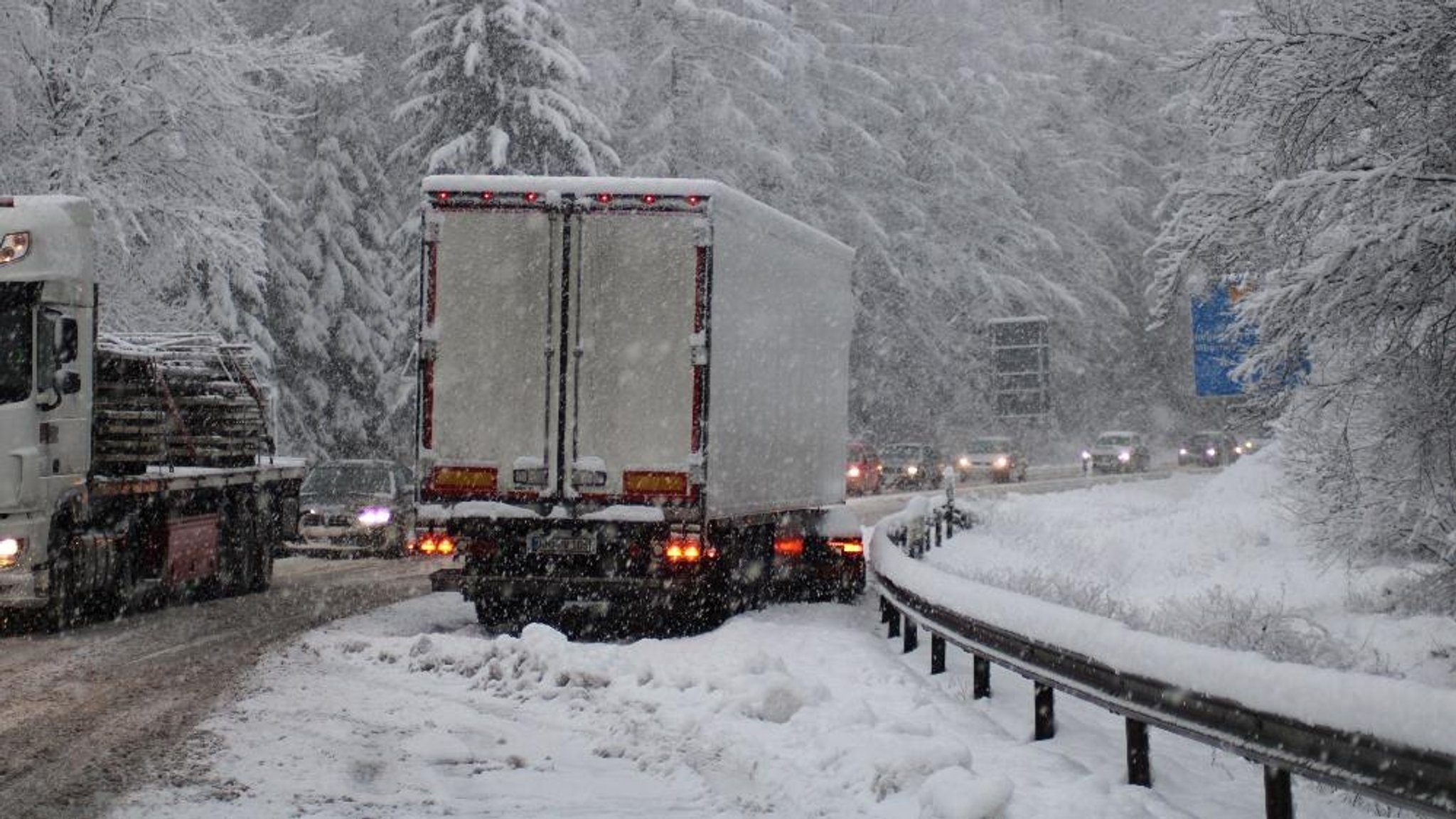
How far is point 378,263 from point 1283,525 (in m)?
21.7

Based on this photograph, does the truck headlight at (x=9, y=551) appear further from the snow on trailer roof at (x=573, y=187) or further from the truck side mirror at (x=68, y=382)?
the snow on trailer roof at (x=573, y=187)

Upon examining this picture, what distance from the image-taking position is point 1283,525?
2772cm

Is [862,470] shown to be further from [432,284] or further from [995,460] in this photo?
[432,284]

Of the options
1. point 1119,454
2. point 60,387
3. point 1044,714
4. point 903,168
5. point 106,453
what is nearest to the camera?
point 1044,714

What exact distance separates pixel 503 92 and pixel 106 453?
1815cm

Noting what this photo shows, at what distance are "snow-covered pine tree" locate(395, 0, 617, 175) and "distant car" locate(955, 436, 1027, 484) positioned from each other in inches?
912

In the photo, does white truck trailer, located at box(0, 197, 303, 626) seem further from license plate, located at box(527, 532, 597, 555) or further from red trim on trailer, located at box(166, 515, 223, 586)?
Result: license plate, located at box(527, 532, 597, 555)

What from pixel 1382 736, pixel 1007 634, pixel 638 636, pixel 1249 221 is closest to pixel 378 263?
pixel 638 636

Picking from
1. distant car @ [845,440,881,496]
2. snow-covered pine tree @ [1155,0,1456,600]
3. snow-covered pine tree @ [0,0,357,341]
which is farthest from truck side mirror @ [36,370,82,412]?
distant car @ [845,440,881,496]

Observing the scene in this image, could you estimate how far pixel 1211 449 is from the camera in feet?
219

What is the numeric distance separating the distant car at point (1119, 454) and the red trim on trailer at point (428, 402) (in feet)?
159

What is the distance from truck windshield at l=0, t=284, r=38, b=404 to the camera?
13328 millimetres

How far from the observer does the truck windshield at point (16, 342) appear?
13328mm

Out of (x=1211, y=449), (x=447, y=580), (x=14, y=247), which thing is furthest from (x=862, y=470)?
(x=14, y=247)
